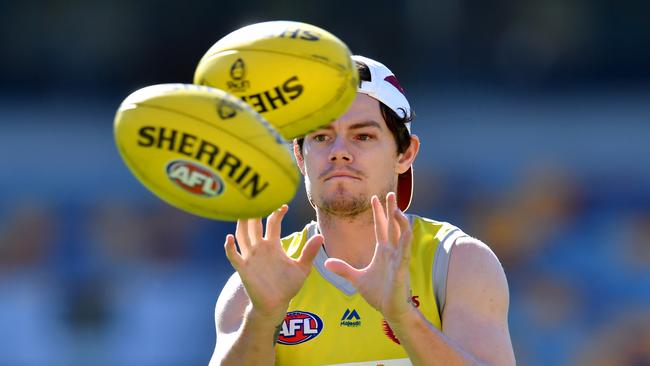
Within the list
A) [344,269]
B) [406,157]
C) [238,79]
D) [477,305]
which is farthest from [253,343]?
[406,157]

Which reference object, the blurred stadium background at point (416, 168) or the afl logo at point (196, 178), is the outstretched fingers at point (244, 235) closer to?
the afl logo at point (196, 178)

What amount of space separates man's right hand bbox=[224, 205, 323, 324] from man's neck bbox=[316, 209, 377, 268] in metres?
0.70

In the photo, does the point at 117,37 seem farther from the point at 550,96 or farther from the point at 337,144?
the point at 337,144

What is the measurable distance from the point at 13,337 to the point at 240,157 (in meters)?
8.67

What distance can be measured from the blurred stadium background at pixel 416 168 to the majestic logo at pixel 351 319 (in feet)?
20.6

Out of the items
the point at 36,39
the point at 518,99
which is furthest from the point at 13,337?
the point at 518,99

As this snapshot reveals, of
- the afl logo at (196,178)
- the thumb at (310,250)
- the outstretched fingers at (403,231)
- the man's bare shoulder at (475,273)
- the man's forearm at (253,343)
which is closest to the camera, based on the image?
the afl logo at (196,178)

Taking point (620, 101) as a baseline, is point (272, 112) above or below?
above

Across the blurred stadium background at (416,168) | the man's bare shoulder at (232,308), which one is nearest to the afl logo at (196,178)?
the man's bare shoulder at (232,308)

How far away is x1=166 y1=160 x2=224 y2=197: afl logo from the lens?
13.8 feet

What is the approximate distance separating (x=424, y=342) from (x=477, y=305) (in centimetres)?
51

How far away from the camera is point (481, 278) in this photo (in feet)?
16.3

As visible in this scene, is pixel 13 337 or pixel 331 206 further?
pixel 13 337

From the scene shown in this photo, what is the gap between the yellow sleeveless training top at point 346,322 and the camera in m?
5.03
